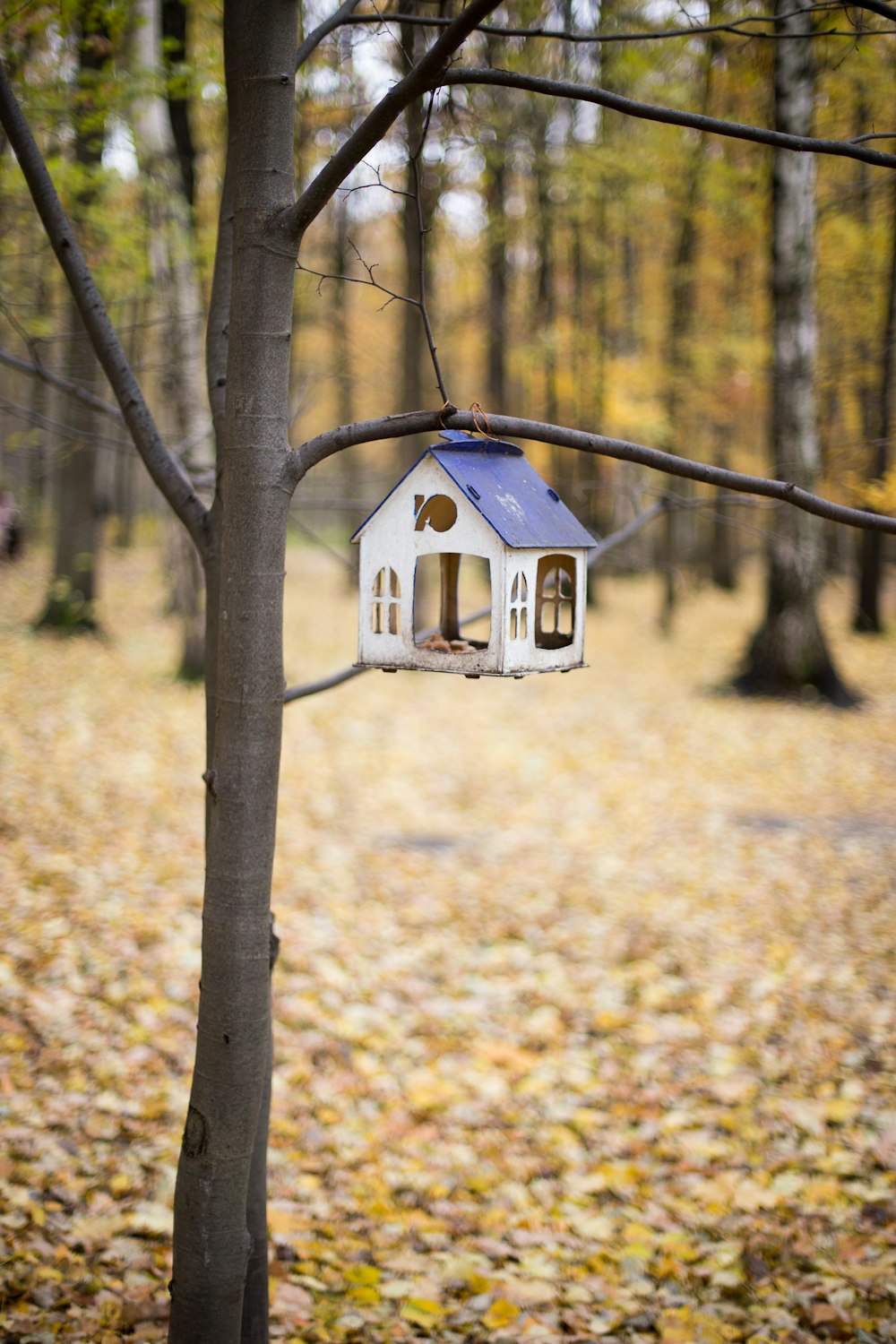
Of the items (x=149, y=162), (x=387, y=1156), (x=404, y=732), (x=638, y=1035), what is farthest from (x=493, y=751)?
(x=149, y=162)

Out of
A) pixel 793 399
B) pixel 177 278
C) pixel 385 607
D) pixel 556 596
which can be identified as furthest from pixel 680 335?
pixel 385 607

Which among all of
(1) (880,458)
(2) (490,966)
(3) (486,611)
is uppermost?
(1) (880,458)

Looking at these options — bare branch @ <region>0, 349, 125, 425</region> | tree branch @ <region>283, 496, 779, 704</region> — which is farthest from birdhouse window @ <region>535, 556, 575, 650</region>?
bare branch @ <region>0, 349, 125, 425</region>

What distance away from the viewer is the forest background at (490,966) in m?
3.40

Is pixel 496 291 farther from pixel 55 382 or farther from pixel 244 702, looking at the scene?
pixel 244 702

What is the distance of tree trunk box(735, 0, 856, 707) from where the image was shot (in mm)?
9727

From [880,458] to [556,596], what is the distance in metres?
10.3

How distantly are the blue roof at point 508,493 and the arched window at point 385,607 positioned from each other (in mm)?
165

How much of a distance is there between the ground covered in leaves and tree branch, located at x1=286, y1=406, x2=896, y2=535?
2664 millimetres

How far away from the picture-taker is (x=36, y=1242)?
3180mm

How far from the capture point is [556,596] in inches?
125

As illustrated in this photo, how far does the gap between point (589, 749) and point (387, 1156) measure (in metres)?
6.10

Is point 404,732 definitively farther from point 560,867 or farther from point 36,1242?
point 36,1242

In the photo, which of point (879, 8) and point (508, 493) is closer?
point (879, 8)
